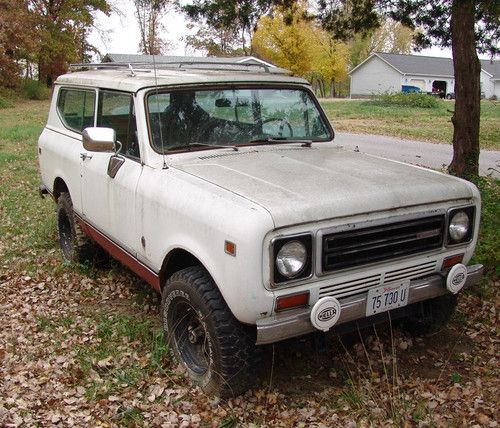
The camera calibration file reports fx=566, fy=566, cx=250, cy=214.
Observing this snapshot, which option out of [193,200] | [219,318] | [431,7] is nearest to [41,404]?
[219,318]

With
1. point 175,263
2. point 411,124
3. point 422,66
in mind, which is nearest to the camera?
point 175,263

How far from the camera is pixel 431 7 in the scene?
301 inches

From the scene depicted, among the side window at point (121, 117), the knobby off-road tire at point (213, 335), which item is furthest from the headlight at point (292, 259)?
the side window at point (121, 117)

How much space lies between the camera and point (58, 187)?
6.12m

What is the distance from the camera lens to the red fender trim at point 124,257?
13.5ft

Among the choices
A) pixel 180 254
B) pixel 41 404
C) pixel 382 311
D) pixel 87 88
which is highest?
pixel 87 88

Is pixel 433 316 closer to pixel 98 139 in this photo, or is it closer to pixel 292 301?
pixel 292 301

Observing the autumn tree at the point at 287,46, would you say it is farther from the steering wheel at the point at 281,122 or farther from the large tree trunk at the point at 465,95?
the steering wheel at the point at 281,122

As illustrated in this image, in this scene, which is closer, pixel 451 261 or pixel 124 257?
pixel 451 261

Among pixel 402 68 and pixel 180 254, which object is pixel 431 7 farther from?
pixel 402 68

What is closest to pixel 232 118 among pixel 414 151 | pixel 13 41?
pixel 414 151

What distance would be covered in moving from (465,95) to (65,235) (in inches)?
209

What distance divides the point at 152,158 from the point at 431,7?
5322 mm

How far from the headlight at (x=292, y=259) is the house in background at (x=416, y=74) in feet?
183
